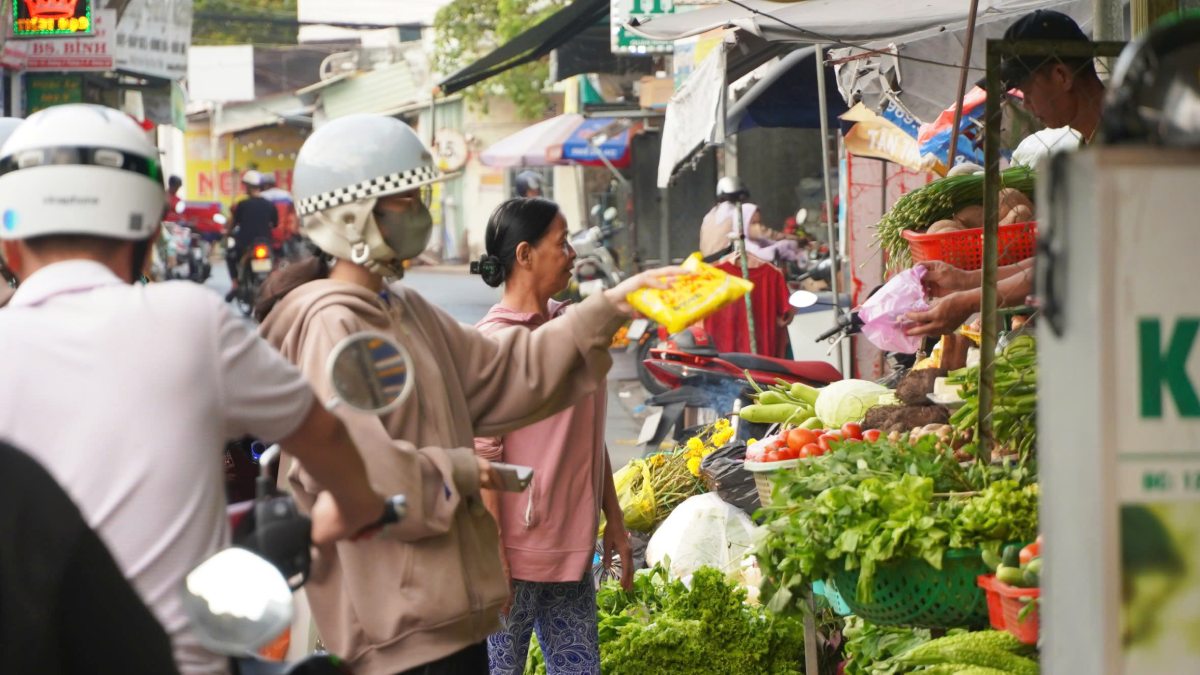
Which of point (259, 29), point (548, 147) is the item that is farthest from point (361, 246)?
point (259, 29)

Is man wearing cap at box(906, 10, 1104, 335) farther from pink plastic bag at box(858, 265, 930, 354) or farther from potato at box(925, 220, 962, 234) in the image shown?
potato at box(925, 220, 962, 234)

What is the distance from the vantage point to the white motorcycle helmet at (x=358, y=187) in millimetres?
3543

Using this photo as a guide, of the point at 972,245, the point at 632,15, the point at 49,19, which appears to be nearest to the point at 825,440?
the point at 972,245

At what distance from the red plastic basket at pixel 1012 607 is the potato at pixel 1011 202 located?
4.82ft

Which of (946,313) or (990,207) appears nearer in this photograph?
(990,207)

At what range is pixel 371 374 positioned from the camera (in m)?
2.80

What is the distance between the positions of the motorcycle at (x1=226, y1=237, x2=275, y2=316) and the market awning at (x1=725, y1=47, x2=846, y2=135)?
12.5m

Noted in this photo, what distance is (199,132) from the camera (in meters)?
65.1

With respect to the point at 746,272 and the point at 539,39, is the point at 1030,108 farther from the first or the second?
the point at 539,39

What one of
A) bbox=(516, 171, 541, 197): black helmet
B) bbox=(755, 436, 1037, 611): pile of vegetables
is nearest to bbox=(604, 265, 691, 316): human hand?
bbox=(755, 436, 1037, 611): pile of vegetables

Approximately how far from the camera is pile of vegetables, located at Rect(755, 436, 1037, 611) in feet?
13.1

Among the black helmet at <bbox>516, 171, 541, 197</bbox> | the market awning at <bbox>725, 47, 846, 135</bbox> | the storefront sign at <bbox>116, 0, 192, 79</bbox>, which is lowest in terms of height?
the market awning at <bbox>725, 47, 846, 135</bbox>

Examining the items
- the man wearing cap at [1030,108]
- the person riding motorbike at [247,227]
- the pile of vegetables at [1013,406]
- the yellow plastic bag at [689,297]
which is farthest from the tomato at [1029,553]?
the person riding motorbike at [247,227]

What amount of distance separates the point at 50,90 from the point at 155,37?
5.54 m
